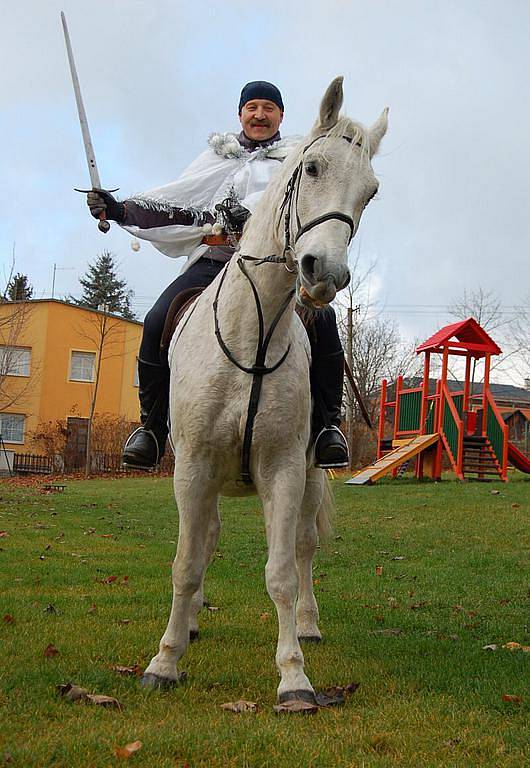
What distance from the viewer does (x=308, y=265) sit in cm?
375

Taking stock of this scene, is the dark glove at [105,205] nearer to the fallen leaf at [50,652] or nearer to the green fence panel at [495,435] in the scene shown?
the fallen leaf at [50,652]

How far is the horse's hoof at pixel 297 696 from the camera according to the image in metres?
4.20

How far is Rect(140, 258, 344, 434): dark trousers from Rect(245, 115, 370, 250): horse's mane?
0.98 meters

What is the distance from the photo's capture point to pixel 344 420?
40.5 m

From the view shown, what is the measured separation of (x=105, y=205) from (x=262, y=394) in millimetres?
1961

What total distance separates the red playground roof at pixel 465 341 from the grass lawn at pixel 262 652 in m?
11.7

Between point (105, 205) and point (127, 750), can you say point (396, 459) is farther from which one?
point (127, 750)

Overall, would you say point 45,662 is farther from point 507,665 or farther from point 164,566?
point 164,566

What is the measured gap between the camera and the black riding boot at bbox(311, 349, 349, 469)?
5.36 m

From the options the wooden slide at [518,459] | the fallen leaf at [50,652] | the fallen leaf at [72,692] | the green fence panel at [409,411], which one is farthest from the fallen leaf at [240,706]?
the wooden slide at [518,459]

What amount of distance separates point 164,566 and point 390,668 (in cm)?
455

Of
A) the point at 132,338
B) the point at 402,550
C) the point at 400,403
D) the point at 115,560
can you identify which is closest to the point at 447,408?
the point at 400,403

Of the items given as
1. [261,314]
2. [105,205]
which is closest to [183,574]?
[261,314]

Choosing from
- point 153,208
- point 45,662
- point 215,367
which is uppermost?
point 153,208
